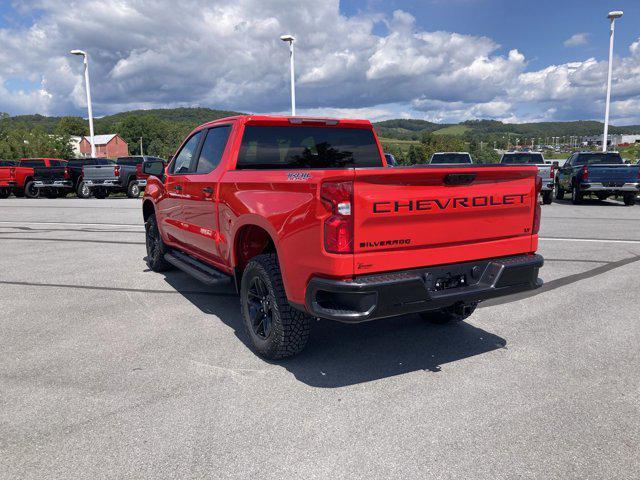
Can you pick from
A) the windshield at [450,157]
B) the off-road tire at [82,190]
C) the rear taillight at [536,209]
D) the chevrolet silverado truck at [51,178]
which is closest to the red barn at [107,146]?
the chevrolet silverado truck at [51,178]

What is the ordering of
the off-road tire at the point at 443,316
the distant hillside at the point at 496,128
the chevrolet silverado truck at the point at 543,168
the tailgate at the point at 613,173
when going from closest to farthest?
the off-road tire at the point at 443,316
the tailgate at the point at 613,173
the chevrolet silverado truck at the point at 543,168
the distant hillside at the point at 496,128

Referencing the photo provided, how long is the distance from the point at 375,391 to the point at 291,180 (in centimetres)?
153

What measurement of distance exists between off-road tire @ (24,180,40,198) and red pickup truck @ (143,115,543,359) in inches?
876

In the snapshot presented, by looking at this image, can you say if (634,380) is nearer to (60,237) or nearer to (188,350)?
(188,350)

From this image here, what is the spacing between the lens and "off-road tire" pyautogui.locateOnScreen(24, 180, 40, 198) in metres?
23.9

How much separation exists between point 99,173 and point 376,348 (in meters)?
20.3

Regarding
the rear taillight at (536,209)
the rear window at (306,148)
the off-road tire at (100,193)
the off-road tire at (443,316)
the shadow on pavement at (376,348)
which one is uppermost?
the rear window at (306,148)

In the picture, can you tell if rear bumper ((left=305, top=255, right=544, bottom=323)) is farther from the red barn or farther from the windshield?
the red barn

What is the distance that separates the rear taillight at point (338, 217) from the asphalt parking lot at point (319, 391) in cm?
103

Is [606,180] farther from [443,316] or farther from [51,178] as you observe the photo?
[51,178]

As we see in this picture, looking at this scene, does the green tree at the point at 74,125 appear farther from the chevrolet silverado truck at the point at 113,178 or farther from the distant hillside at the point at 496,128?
the chevrolet silverado truck at the point at 113,178

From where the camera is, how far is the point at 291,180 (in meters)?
3.56

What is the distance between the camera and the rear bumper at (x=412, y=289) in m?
3.27

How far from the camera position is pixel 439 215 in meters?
3.59
